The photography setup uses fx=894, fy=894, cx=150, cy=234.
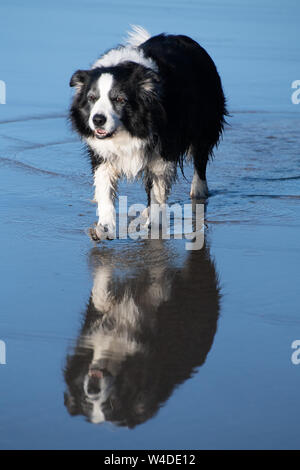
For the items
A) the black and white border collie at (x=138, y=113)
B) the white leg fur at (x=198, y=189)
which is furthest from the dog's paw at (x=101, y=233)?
the white leg fur at (x=198, y=189)

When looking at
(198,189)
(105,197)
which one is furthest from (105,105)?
(198,189)

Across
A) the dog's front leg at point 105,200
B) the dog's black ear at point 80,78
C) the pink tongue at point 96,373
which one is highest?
the dog's black ear at point 80,78

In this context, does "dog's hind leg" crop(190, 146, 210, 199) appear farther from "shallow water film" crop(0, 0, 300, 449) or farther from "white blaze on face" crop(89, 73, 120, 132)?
"white blaze on face" crop(89, 73, 120, 132)

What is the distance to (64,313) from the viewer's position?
4.59 m

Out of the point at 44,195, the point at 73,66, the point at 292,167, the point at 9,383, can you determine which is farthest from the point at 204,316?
the point at 73,66

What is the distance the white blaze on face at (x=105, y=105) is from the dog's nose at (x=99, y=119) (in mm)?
20

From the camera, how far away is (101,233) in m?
5.95

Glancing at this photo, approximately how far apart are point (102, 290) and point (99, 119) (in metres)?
1.48

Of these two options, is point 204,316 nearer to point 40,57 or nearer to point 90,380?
point 90,380

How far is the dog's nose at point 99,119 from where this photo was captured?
600cm

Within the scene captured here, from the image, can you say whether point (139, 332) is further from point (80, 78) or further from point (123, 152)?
point (80, 78)

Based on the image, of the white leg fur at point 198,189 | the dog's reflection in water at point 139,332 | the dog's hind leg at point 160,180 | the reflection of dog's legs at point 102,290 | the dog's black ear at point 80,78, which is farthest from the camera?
the white leg fur at point 198,189

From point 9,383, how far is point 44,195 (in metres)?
3.44

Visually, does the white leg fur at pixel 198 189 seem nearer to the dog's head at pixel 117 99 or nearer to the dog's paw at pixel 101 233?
the dog's head at pixel 117 99
